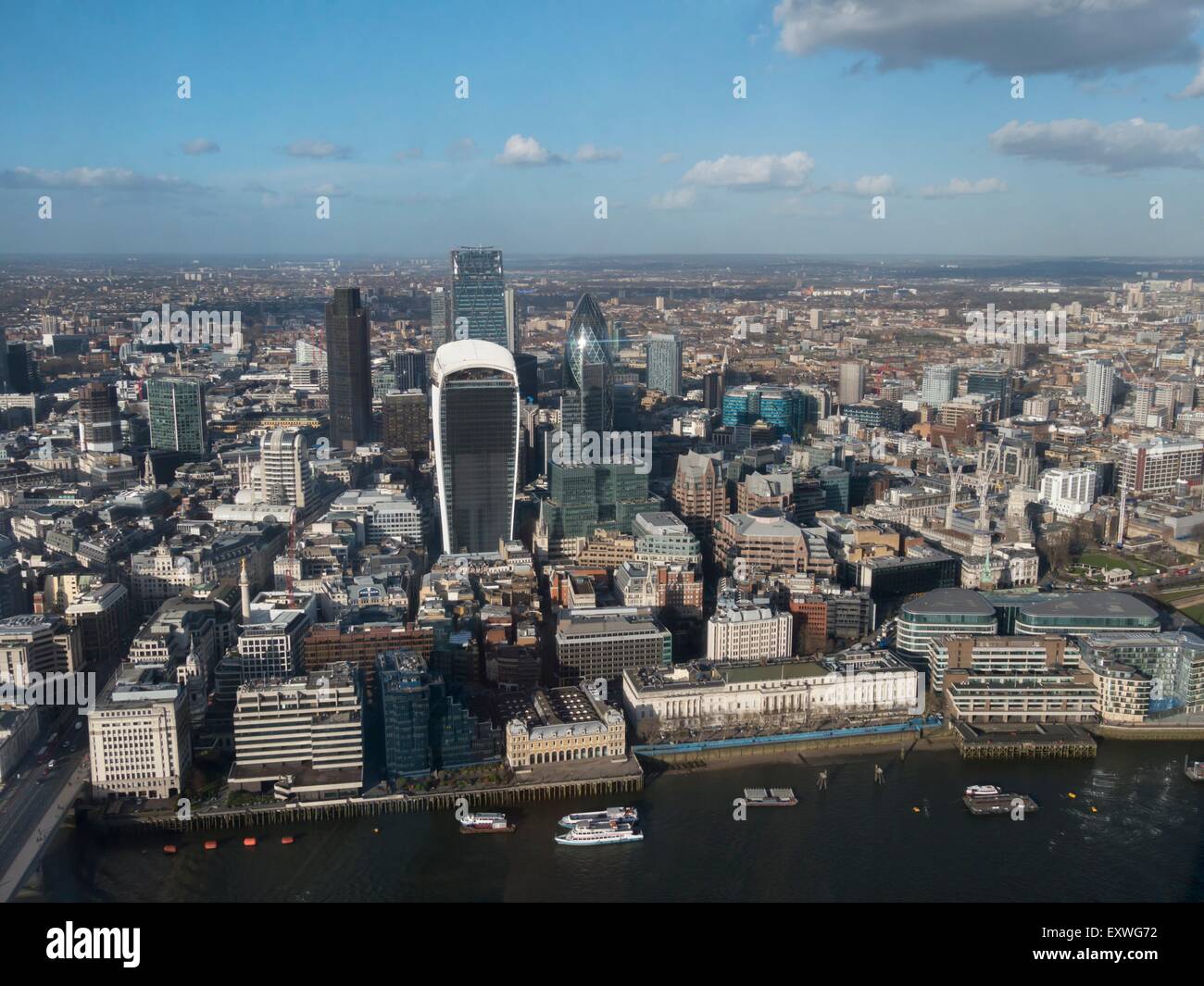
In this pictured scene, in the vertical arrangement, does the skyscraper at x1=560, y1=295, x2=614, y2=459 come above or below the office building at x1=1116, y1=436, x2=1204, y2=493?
above

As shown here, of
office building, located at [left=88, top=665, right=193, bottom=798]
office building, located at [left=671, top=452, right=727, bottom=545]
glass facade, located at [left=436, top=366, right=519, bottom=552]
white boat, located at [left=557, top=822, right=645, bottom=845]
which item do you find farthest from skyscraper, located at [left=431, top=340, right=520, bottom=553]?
A: white boat, located at [left=557, top=822, right=645, bottom=845]

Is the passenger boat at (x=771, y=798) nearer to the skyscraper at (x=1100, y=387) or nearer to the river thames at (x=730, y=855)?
the river thames at (x=730, y=855)

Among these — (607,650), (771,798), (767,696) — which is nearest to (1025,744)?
(767,696)

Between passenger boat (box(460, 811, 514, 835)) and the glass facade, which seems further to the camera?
the glass facade

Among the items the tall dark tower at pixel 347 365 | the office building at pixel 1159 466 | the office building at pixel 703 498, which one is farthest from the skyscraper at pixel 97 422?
the office building at pixel 1159 466

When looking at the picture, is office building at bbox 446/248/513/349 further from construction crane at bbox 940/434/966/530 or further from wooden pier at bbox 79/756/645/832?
wooden pier at bbox 79/756/645/832
